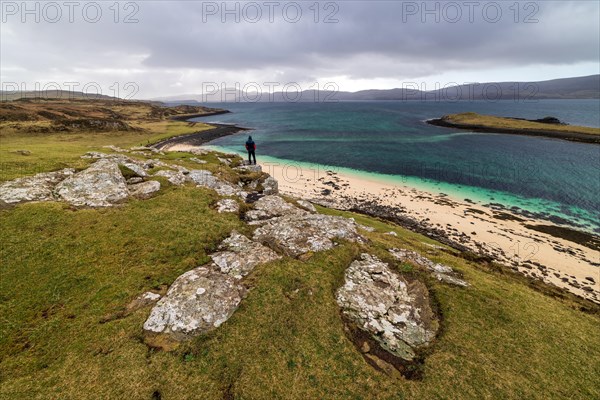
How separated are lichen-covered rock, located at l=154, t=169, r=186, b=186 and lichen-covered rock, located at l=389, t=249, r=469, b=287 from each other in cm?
2177

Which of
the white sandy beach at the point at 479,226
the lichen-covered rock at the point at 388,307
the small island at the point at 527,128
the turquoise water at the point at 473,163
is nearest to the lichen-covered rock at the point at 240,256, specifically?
the lichen-covered rock at the point at 388,307

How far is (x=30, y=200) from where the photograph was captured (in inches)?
746

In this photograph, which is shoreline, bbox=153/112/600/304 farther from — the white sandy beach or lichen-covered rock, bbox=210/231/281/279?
lichen-covered rock, bbox=210/231/281/279

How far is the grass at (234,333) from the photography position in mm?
9656

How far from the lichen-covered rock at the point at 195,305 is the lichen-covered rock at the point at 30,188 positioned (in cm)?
1538

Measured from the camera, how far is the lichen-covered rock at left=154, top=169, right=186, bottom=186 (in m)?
26.4

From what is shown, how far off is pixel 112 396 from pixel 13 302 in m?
7.94

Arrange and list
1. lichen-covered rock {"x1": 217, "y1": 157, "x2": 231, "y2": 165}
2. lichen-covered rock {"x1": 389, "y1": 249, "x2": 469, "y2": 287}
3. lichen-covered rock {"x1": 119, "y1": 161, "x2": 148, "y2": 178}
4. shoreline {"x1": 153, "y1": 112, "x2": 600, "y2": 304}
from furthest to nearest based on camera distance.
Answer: lichen-covered rock {"x1": 217, "y1": 157, "x2": 231, "y2": 165}
shoreline {"x1": 153, "y1": 112, "x2": 600, "y2": 304}
lichen-covered rock {"x1": 119, "y1": 161, "x2": 148, "y2": 178}
lichen-covered rock {"x1": 389, "y1": 249, "x2": 469, "y2": 287}

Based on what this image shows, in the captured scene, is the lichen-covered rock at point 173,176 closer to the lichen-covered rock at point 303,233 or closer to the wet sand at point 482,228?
the lichen-covered rock at point 303,233

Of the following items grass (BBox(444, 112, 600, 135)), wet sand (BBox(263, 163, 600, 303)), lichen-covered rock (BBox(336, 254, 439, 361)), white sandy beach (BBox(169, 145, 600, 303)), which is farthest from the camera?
grass (BBox(444, 112, 600, 135))

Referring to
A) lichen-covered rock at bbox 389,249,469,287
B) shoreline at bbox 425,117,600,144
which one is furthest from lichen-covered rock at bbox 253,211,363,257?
shoreline at bbox 425,117,600,144

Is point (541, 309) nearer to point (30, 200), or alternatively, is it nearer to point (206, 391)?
point (206, 391)

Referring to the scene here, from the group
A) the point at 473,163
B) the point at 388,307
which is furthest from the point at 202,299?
the point at 473,163

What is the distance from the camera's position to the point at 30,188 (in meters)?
20.0
